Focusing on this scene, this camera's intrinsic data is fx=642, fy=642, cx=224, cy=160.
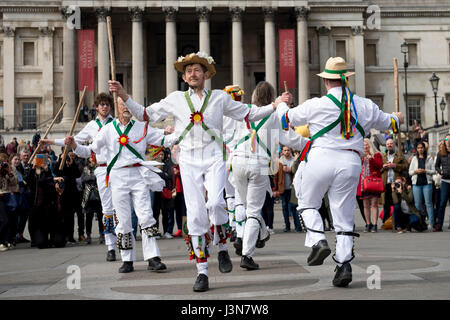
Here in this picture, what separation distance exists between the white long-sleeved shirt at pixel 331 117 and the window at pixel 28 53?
4462 centimetres

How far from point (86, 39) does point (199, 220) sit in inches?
1338

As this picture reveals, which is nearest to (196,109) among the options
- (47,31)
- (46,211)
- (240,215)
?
(240,215)

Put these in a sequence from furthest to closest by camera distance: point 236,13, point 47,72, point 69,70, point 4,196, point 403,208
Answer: point 47,72 < point 236,13 < point 69,70 < point 403,208 < point 4,196

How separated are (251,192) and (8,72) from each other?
43124 millimetres

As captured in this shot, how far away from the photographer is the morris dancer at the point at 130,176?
8266mm

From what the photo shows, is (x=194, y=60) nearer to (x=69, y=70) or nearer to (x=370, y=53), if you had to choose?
(x=69, y=70)

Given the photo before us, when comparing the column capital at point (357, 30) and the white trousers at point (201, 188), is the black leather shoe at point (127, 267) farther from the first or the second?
the column capital at point (357, 30)

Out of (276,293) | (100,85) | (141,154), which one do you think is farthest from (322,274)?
(100,85)

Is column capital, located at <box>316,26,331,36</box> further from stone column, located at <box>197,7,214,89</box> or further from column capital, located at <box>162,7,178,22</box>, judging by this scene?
column capital, located at <box>162,7,178,22</box>

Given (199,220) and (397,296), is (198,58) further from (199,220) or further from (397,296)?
(397,296)

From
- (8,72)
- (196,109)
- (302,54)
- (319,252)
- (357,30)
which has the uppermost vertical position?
(357,30)

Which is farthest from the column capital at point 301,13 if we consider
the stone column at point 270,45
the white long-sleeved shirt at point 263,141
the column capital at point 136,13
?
the white long-sleeved shirt at point 263,141

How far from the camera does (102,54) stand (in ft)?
148

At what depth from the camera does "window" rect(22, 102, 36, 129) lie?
4722cm
